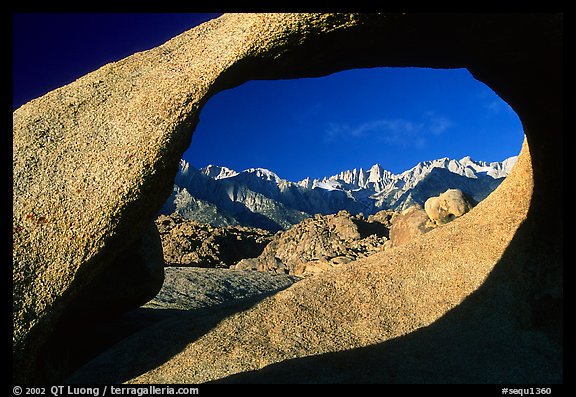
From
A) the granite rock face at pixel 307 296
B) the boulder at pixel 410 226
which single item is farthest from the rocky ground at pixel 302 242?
the granite rock face at pixel 307 296

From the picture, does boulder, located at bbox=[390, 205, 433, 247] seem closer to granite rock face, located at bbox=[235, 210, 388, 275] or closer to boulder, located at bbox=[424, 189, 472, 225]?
boulder, located at bbox=[424, 189, 472, 225]

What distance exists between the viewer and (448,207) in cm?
2031

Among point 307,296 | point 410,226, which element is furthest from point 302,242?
point 307,296

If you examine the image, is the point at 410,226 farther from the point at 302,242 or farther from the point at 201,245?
the point at 201,245

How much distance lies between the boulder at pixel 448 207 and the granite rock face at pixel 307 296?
1156cm

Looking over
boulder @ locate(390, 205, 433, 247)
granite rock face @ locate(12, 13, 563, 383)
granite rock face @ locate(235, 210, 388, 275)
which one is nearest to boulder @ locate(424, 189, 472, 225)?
boulder @ locate(390, 205, 433, 247)

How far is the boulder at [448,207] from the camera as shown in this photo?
66.2 ft

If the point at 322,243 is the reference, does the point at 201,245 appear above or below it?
below

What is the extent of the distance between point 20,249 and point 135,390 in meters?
2.38

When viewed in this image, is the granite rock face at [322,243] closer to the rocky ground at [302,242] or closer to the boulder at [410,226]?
the rocky ground at [302,242]

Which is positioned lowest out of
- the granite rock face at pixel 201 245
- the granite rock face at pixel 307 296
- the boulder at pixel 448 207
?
the granite rock face at pixel 307 296

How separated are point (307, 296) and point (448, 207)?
44.2ft

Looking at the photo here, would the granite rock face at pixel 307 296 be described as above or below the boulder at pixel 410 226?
below

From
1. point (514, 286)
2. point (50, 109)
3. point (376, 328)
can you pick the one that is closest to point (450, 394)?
point (376, 328)
